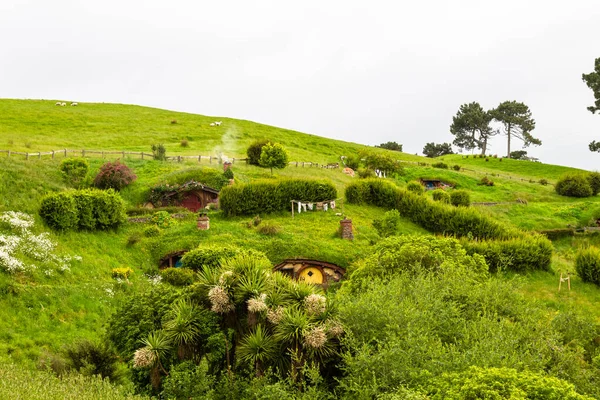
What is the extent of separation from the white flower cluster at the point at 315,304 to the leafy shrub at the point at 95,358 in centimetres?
829

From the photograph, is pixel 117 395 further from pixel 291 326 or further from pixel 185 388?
pixel 291 326

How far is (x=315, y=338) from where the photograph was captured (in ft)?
44.8

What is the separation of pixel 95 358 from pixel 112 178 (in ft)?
100

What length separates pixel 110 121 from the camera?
8619cm

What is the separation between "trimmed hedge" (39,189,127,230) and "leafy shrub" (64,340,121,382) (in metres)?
16.1

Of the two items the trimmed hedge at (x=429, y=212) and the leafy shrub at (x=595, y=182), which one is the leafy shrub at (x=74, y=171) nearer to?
the trimmed hedge at (x=429, y=212)

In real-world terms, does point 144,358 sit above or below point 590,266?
below

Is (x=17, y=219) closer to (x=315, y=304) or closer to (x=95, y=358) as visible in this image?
(x=95, y=358)

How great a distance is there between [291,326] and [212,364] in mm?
3508

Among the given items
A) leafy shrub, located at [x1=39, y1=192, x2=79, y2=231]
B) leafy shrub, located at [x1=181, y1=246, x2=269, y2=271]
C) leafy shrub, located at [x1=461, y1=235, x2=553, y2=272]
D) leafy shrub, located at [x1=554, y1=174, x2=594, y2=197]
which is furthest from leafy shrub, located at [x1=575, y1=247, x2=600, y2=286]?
leafy shrub, located at [x1=554, y1=174, x2=594, y2=197]

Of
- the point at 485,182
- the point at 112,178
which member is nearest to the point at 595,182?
the point at 485,182

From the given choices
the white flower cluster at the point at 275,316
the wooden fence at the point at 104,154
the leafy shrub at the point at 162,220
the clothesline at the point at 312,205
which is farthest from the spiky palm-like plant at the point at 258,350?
the wooden fence at the point at 104,154

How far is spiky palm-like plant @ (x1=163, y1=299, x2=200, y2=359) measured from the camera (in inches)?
590

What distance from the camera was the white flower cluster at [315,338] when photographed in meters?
13.6
